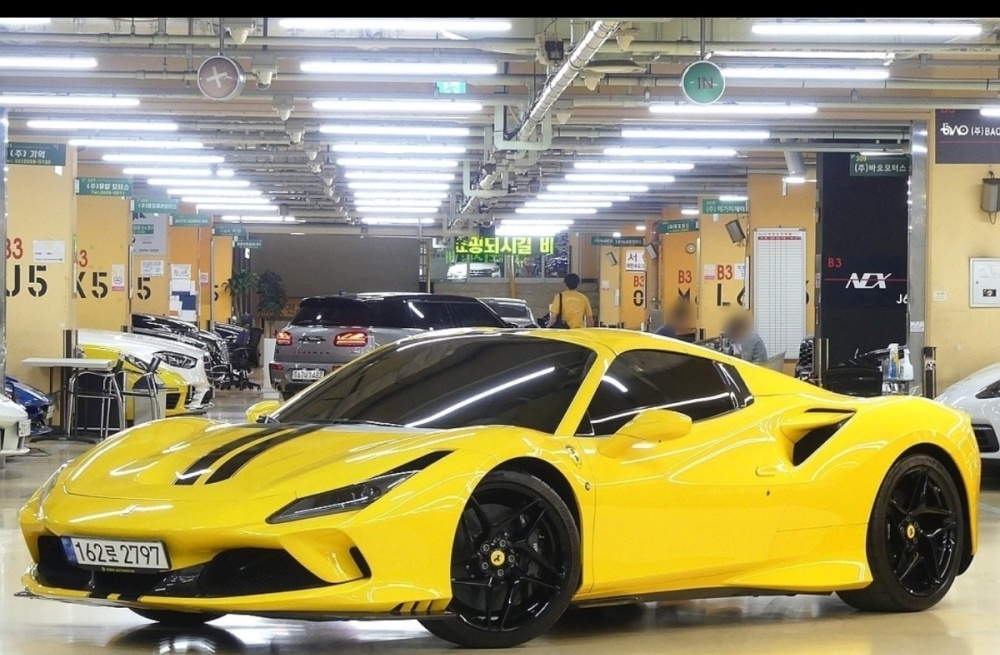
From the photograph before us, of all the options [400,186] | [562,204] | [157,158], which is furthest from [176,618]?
[562,204]

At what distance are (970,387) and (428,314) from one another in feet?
25.5

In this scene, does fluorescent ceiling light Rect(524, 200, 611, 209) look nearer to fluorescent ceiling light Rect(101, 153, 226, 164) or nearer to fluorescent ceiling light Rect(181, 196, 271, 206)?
fluorescent ceiling light Rect(181, 196, 271, 206)

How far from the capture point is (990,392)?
11844mm

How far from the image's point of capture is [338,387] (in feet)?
19.7

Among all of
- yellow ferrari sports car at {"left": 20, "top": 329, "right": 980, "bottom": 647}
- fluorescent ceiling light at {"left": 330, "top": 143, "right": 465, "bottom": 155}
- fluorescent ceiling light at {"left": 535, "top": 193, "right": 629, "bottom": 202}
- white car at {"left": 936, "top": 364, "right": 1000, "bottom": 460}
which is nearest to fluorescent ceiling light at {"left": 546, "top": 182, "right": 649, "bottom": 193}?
fluorescent ceiling light at {"left": 535, "top": 193, "right": 629, "bottom": 202}

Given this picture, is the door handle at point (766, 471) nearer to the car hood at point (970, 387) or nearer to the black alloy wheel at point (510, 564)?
the black alloy wheel at point (510, 564)

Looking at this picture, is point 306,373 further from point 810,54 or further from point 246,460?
point 246,460

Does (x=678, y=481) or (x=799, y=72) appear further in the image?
(x=799, y=72)

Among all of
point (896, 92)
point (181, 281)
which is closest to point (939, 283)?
point (896, 92)

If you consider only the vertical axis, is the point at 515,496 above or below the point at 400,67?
below

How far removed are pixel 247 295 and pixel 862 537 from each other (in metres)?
44.9

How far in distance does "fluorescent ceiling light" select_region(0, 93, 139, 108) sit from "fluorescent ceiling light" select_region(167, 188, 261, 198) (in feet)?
42.2

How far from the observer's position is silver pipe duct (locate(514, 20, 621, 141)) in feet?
39.7
